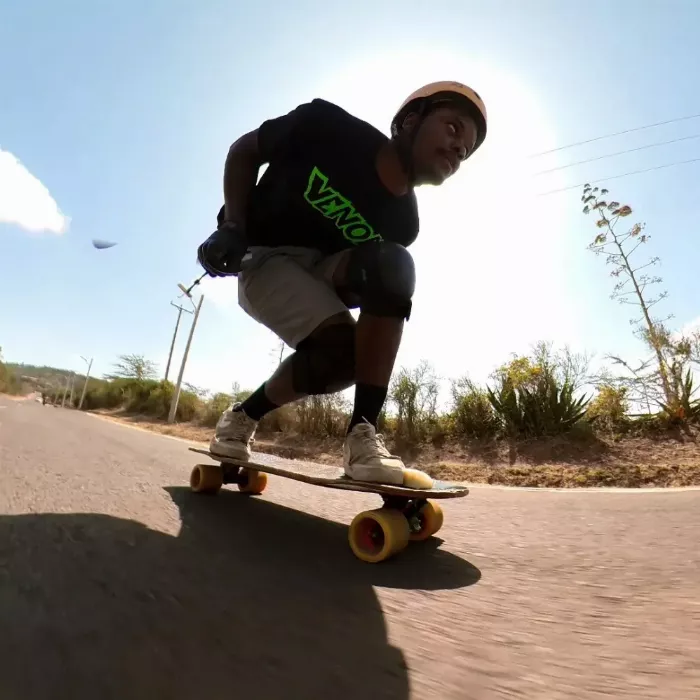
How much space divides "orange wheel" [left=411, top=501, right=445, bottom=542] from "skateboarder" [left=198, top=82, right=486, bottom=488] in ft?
1.00

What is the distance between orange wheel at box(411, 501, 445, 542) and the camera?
3.12 feet

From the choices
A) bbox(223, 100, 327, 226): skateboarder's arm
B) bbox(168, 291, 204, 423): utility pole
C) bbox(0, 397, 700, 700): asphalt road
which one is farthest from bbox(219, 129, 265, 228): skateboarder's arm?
bbox(168, 291, 204, 423): utility pole

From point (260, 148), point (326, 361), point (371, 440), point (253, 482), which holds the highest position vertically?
point (260, 148)

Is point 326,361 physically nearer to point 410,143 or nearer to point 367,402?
point 367,402

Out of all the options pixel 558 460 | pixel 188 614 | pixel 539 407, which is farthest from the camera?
pixel 539 407

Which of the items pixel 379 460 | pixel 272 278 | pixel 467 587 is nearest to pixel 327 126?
pixel 272 278

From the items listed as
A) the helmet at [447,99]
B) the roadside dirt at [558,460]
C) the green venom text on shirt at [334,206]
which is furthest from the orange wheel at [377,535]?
the roadside dirt at [558,460]

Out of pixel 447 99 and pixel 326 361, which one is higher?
pixel 447 99

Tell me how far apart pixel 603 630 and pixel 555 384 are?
5205 millimetres

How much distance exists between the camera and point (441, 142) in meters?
1.28

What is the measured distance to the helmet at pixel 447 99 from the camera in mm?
1309

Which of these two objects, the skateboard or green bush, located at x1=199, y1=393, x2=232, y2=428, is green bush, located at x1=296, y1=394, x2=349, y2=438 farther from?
the skateboard

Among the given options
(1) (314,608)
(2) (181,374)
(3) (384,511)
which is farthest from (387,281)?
(2) (181,374)

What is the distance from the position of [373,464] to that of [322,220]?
80 centimetres
